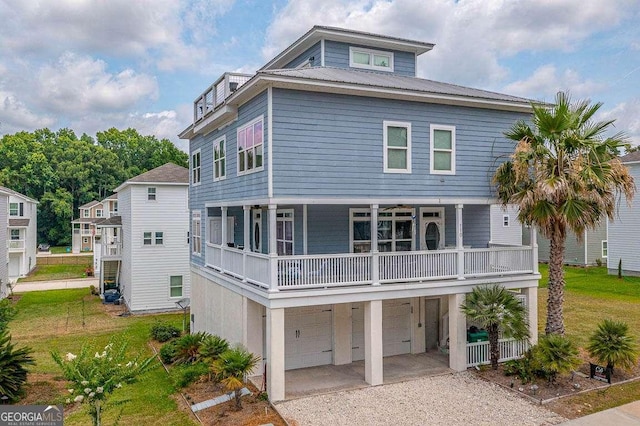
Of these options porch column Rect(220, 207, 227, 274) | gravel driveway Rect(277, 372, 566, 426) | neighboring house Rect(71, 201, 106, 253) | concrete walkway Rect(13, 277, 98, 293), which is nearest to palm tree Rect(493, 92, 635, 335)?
gravel driveway Rect(277, 372, 566, 426)

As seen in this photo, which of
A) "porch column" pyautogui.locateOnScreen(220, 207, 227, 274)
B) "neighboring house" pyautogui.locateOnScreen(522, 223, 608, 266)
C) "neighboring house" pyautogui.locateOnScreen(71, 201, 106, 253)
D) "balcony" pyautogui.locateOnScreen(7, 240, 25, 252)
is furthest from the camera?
"neighboring house" pyautogui.locateOnScreen(71, 201, 106, 253)

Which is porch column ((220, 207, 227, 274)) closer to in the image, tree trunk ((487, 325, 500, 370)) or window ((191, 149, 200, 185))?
window ((191, 149, 200, 185))

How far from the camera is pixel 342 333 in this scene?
14898mm

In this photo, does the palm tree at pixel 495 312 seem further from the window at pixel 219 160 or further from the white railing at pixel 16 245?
the white railing at pixel 16 245

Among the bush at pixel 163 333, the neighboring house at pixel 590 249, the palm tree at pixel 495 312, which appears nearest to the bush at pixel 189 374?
the bush at pixel 163 333

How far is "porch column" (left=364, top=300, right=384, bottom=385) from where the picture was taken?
12680 millimetres

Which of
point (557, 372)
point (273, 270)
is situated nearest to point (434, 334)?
point (557, 372)

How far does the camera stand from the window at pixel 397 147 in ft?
44.2

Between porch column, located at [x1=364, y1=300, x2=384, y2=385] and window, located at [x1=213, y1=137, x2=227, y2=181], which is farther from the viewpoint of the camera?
window, located at [x1=213, y1=137, x2=227, y2=181]

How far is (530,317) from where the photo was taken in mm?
14789

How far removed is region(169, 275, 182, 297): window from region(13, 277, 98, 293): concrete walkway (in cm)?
1349

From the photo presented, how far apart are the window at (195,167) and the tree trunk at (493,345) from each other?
44.8ft

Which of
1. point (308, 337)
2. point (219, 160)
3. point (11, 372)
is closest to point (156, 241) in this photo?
point (219, 160)

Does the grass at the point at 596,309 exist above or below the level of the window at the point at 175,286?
below
